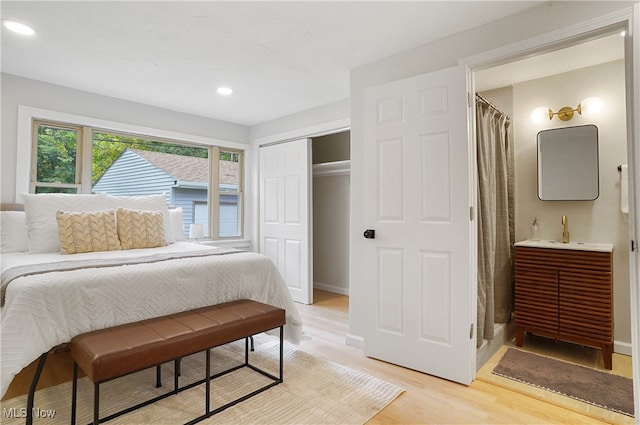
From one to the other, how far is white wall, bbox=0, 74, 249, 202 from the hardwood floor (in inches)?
127

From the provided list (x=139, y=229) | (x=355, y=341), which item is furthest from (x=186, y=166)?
(x=355, y=341)

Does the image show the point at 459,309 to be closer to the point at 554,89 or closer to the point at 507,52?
the point at 507,52

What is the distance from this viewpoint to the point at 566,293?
261cm

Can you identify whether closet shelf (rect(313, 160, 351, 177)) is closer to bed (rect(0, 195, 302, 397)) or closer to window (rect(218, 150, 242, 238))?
window (rect(218, 150, 242, 238))

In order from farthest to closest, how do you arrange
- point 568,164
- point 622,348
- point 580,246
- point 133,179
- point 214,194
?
point 214,194
point 133,179
point 568,164
point 622,348
point 580,246

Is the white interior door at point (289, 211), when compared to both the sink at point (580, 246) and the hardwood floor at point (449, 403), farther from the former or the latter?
the sink at point (580, 246)

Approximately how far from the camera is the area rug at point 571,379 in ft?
6.66

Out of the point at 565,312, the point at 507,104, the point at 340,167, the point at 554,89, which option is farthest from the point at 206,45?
the point at 565,312

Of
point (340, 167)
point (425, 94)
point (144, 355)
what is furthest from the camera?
point (340, 167)

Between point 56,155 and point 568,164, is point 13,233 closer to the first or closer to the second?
point 56,155

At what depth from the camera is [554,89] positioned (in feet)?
10.2

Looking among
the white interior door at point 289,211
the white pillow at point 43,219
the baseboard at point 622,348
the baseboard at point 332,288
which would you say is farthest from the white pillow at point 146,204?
the baseboard at point 622,348

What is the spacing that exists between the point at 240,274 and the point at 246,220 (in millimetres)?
2524

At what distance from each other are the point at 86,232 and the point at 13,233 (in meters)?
0.62
